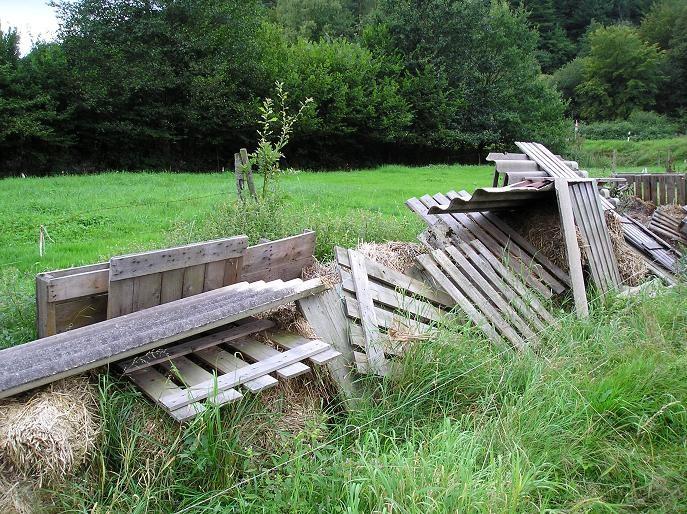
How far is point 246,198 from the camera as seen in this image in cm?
602

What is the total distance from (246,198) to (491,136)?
26.7m

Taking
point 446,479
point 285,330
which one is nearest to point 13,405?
point 285,330

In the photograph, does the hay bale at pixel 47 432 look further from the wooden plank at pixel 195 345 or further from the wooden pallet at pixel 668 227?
Result: the wooden pallet at pixel 668 227

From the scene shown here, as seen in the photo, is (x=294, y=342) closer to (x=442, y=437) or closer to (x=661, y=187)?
(x=442, y=437)

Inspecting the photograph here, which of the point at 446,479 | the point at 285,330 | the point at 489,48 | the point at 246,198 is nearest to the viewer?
the point at 446,479

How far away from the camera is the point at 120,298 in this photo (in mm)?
3559

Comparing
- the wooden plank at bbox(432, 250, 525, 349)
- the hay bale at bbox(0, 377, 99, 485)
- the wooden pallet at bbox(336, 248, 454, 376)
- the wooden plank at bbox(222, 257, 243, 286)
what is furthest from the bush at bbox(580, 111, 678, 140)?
the hay bale at bbox(0, 377, 99, 485)

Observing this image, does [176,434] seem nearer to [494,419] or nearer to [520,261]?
[494,419]

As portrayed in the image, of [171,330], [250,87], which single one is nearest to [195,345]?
[171,330]

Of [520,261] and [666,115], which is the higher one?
[666,115]

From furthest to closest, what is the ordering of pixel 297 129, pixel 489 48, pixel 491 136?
pixel 489 48 → pixel 491 136 → pixel 297 129

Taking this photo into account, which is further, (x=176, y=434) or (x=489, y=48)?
(x=489, y=48)

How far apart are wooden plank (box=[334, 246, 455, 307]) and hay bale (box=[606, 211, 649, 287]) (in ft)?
7.42

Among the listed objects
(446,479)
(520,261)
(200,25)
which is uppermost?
(200,25)
